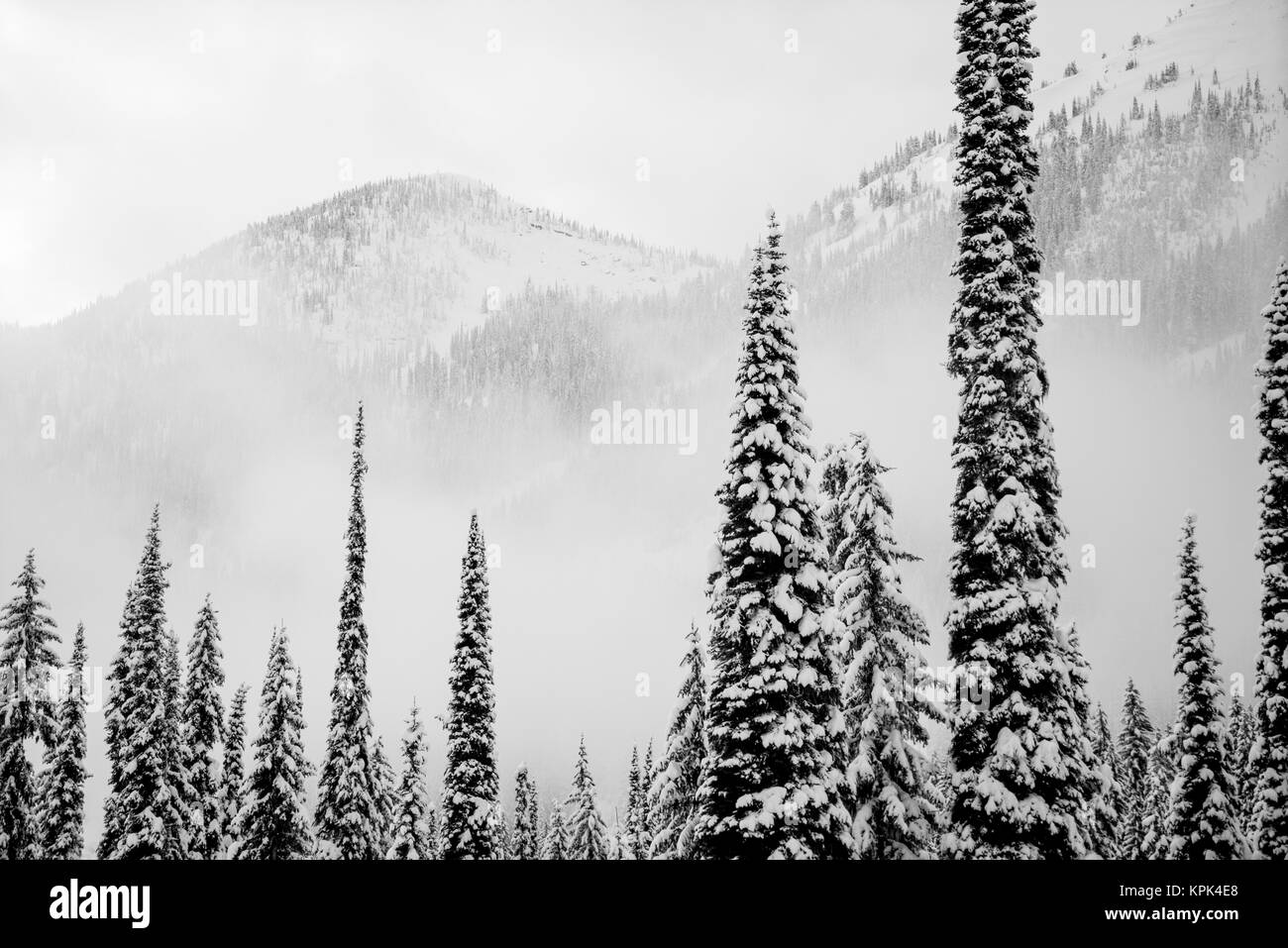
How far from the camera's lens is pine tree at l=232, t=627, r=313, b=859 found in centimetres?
3662

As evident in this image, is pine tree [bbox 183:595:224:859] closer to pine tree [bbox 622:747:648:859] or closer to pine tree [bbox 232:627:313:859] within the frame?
pine tree [bbox 232:627:313:859]

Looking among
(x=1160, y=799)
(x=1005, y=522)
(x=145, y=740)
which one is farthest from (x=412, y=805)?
(x=1160, y=799)

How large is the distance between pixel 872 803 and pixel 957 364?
10.2m

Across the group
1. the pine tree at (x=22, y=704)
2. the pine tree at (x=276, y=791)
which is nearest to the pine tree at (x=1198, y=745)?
the pine tree at (x=276, y=791)

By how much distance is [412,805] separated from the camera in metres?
40.6

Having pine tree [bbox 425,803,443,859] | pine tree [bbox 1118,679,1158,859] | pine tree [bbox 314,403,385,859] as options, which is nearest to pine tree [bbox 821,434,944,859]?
pine tree [bbox 425,803,443,859]

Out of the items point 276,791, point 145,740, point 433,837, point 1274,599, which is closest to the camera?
point 1274,599

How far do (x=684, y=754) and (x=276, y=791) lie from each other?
1899 centimetres

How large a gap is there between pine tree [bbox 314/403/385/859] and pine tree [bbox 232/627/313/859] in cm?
128

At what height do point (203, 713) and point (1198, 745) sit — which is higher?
point (1198, 745)

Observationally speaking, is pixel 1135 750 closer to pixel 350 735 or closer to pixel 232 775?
pixel 350 735

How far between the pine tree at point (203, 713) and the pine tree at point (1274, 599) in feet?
131
